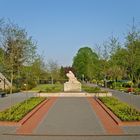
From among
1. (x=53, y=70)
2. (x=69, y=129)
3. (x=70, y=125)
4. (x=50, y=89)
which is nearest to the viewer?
(x=69, y=129)

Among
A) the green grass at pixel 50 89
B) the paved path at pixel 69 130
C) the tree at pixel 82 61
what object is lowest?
the paved path at pixel 69 130

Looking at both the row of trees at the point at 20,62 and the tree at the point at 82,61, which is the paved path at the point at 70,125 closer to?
the row of trees at the point at 20,62

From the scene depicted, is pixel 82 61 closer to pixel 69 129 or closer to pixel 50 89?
pixel 50 89

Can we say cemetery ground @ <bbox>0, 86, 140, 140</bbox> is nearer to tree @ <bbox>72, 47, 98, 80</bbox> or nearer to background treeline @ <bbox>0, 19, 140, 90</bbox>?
background treeline @ <bbox>0, 19, 140, 90</bbox>

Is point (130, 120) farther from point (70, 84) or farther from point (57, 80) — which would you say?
point (57, 80)

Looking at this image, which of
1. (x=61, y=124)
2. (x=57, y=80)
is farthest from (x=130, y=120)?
(x=57, y=80)

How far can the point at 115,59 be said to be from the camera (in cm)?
5522

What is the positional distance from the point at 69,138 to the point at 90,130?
1839 millimetres

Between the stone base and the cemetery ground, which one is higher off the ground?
the stone base

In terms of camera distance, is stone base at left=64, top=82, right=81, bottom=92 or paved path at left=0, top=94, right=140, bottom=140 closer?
paved path at left=0, top=94, right=140, bottom=140

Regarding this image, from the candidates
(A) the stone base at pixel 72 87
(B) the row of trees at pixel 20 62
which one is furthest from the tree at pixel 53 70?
(A) the stone base at pixel 72 87

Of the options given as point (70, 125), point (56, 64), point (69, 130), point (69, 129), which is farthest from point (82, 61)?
point (69, 130)

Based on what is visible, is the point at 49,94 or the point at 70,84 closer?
the point at 49,94

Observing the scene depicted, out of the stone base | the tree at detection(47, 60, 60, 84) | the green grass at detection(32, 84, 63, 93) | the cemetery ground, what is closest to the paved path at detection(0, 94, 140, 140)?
the cemetery ground
